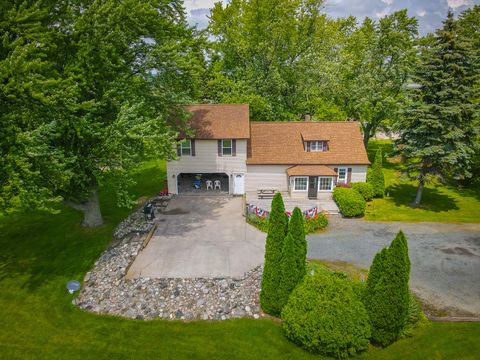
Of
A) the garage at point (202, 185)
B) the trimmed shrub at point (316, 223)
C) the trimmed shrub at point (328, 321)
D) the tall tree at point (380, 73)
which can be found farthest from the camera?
the tall tree at point (380, 73)

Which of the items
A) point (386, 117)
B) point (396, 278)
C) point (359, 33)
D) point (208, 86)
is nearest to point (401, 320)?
point (396, 278)

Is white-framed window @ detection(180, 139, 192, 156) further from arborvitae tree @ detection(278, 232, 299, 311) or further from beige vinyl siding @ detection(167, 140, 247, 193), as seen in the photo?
arborvitae tree @ detection(278, 232, 299, 311)

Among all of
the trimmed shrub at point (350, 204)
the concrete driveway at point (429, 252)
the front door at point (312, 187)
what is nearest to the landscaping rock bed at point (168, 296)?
the concrete driveway at point (429, 252)

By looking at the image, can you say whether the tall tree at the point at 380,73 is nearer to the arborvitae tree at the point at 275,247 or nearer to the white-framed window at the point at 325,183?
the white-framed window at the point at 325,183

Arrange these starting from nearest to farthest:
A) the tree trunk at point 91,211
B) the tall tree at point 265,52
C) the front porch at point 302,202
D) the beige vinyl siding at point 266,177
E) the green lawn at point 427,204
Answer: the tree trunk at point 91,211
the green lawn at point 427,204
the front porch at point 302,202
the beige vinyl siding at point 266,177
the tall tree at point 265,52

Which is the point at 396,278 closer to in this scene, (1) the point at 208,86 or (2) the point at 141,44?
(2) the point at 141,44

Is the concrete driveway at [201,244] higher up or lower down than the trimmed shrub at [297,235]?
lower down

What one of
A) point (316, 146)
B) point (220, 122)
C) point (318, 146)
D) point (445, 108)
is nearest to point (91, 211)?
point (220, 122)

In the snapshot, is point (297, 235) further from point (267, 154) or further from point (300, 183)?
point (267, 154)
